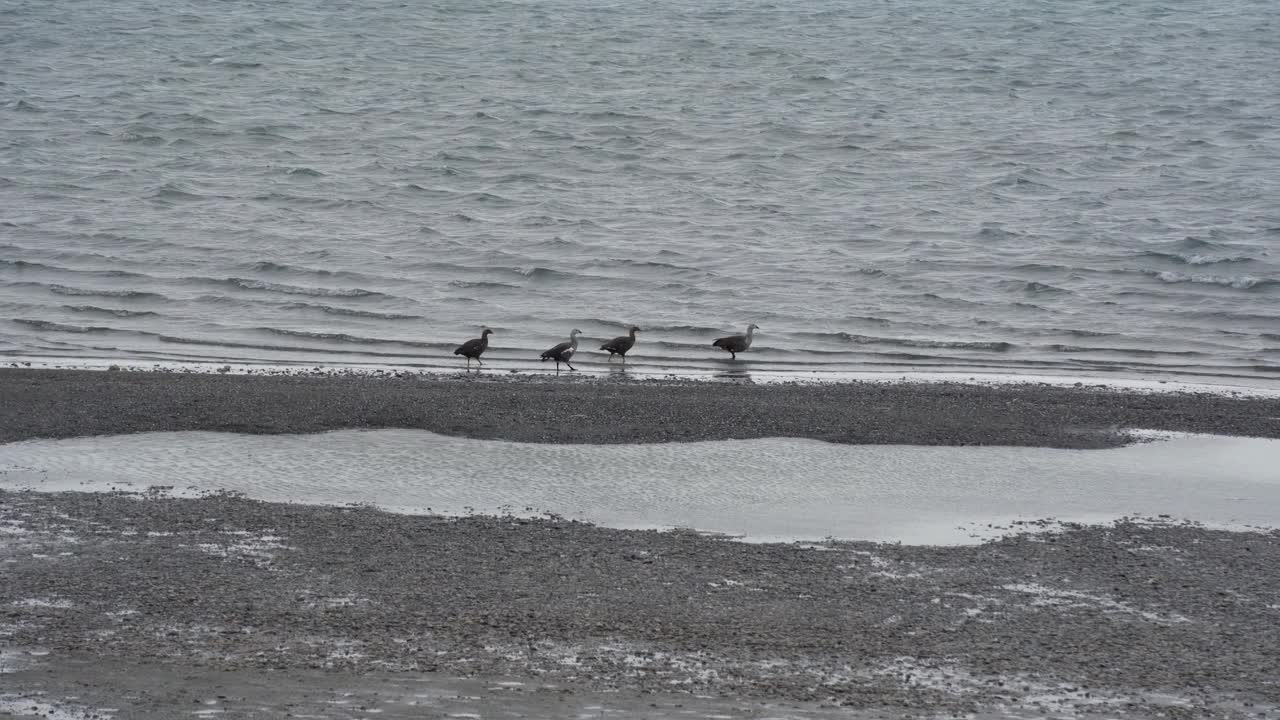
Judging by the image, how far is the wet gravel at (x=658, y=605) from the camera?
898 centimetres

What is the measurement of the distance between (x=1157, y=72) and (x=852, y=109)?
44.3 feet

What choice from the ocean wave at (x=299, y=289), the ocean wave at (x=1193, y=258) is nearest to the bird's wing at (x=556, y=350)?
the ocean wave at (x=299, y=289)

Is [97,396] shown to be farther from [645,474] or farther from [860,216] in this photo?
[860,216]

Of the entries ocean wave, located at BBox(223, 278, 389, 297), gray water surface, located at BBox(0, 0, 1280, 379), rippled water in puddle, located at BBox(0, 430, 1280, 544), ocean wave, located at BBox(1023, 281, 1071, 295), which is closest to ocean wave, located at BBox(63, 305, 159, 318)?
gray water surface, located at BBox(0, 0, 1280, 379)

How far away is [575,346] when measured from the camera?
22.8 meters

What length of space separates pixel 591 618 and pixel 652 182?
1292 inches

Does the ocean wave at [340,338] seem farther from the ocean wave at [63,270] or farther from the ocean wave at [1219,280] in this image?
the ocean wave at [1219,280]

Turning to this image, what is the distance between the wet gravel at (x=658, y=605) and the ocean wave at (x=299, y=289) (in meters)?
16.1

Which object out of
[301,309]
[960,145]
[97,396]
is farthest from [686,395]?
[960,145]

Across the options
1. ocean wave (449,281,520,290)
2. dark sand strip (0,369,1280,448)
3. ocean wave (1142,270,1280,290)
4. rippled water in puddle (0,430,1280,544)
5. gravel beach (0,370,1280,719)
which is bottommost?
gravel beach (0,370,1280,719)

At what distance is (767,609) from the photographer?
33.9 feet

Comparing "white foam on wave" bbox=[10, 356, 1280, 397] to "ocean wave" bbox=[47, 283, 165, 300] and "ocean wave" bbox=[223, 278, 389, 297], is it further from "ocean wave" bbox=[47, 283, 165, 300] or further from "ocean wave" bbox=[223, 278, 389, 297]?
"ocean wave" bbox=[223, 278, 389, 297]

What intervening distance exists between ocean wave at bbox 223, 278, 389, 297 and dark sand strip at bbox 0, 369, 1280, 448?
860 centimetres

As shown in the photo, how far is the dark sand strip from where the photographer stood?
54.7ft
